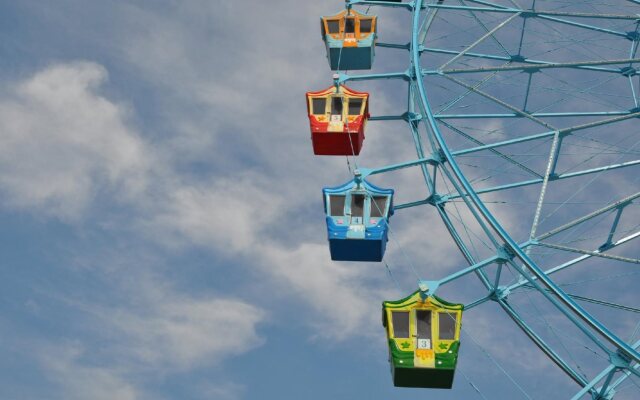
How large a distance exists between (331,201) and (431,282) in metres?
3.06

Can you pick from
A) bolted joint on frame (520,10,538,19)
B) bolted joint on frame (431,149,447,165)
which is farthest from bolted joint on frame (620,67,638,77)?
bolted joint on frame (431,149,447,165)

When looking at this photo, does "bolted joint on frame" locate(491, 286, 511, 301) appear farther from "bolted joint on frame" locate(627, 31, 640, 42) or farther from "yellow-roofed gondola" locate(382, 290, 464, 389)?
"bolted joint on frame" locate(627, 31, 640, 42)

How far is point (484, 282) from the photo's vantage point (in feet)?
Answer: 65.4

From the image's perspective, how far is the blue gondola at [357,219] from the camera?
21.1 meters

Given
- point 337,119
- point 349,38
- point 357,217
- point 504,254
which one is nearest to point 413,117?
point 337,119

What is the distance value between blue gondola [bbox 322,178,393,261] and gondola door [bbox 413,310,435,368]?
2.21 m

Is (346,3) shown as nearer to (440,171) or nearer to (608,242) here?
(440,171)

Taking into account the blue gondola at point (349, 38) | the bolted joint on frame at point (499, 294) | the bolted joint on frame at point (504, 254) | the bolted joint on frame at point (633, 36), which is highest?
the blue gondola at point (349, 38)

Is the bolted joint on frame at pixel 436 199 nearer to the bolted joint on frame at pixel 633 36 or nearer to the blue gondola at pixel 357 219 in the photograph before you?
the blue gondola at pixel 357 219

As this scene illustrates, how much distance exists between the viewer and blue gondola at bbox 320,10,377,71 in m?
26.2

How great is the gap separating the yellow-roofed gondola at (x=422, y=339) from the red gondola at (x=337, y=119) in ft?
16.5

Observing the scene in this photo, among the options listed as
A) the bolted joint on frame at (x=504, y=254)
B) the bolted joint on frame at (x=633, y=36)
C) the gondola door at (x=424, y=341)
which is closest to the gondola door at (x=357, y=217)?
the gondola door at (x=424, y=341)

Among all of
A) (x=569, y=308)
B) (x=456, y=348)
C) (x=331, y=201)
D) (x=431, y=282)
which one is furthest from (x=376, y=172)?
(x=569, y=308)

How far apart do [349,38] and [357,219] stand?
256 inches
